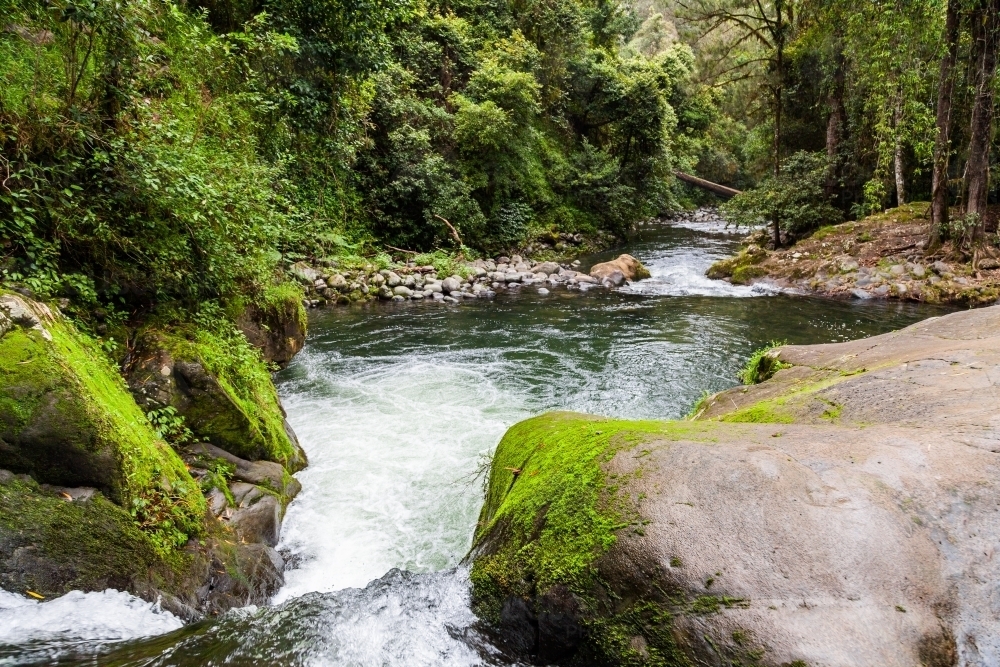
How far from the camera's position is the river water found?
284cm

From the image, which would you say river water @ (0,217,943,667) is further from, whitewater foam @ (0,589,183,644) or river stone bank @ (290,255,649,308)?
river stone bank @ (290,255,649,308)

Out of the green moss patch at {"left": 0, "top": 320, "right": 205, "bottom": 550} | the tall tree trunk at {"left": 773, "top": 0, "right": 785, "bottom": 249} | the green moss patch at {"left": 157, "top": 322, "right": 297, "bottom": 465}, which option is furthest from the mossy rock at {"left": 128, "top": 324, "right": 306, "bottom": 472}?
the tall tree trunk at {"left": 773, "top": 0, "right": 785, "bottom": 249}

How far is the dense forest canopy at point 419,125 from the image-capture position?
4312mm

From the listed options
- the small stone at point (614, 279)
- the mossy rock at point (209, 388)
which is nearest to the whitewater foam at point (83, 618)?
the mossy rock at point (209, 388)

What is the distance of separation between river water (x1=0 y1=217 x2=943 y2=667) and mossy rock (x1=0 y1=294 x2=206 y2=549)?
0.63m

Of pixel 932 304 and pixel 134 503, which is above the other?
pixel 134 503

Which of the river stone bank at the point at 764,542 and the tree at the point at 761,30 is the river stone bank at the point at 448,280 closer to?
the tree at the point at 761,30

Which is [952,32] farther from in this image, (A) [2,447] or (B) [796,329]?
(A) [2,447]

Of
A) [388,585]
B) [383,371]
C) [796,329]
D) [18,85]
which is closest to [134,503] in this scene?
[388,585]

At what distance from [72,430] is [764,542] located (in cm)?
372

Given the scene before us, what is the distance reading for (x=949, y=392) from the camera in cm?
333

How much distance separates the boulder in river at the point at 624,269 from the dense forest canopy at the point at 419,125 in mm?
4518

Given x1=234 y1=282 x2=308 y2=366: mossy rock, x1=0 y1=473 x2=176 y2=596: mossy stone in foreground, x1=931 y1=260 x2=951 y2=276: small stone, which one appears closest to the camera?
x1=0 y1=473 x2=176 y2=596: mossy stone in foreground

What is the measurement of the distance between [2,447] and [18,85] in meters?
3.03
